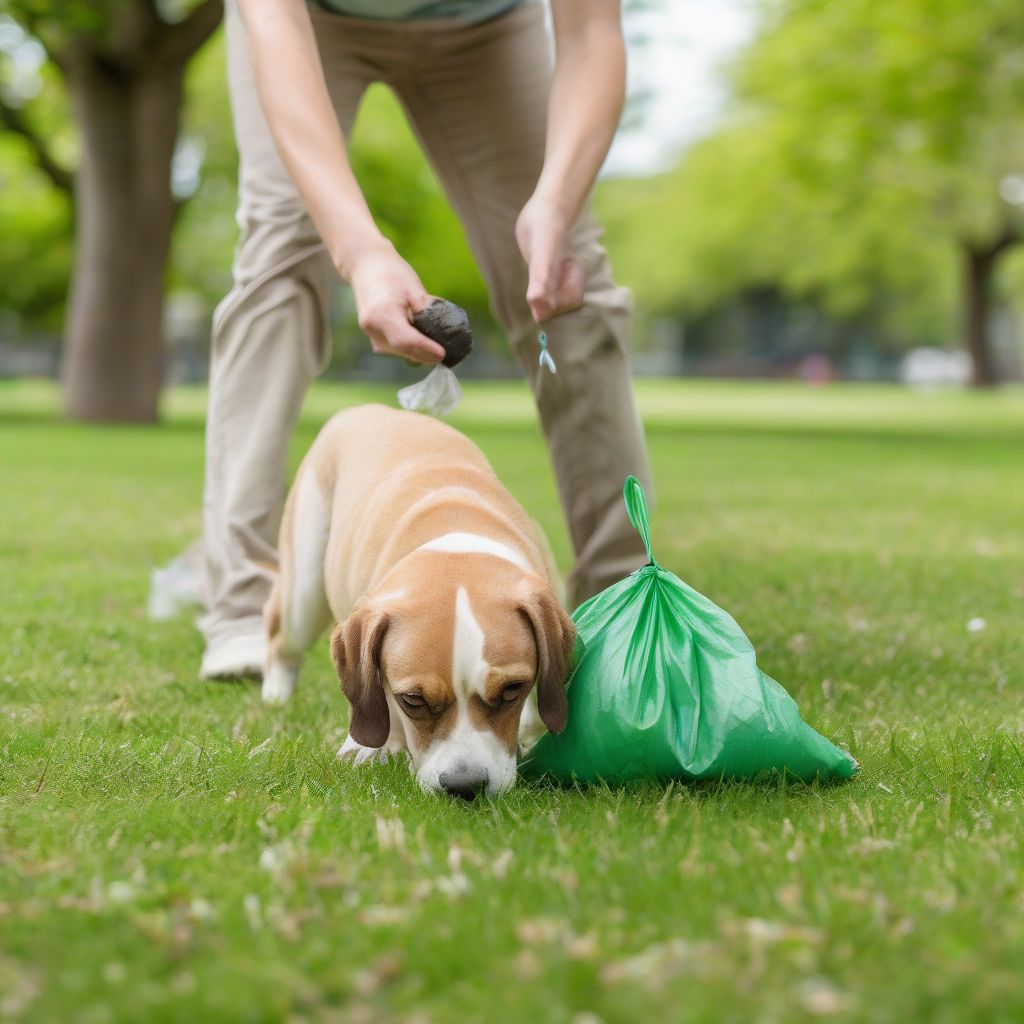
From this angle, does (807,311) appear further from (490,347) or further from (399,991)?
(399,991)

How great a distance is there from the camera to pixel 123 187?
2150cm

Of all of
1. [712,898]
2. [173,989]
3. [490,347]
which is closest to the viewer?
[173,989]

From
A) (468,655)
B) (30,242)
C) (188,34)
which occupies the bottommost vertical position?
(468,655)

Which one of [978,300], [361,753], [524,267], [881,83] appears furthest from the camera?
[978,300]

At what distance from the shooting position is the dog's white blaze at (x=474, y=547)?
363 centimetres

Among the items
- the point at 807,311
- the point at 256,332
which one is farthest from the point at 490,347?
the point at 256,332

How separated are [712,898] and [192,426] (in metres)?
22.2

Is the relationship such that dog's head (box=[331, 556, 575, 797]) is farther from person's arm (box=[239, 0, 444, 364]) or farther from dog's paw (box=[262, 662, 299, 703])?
dog's paw (box=[262, 662, 299, 703])

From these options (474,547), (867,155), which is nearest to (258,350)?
(474,547)

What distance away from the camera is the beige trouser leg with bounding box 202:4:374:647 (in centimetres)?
497

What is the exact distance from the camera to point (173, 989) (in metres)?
2.11

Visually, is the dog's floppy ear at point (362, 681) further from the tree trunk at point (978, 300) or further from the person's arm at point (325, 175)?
the tree trunk at point (978, 300)

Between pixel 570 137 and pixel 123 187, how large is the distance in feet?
60.8

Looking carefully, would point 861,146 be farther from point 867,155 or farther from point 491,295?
point 491,295
